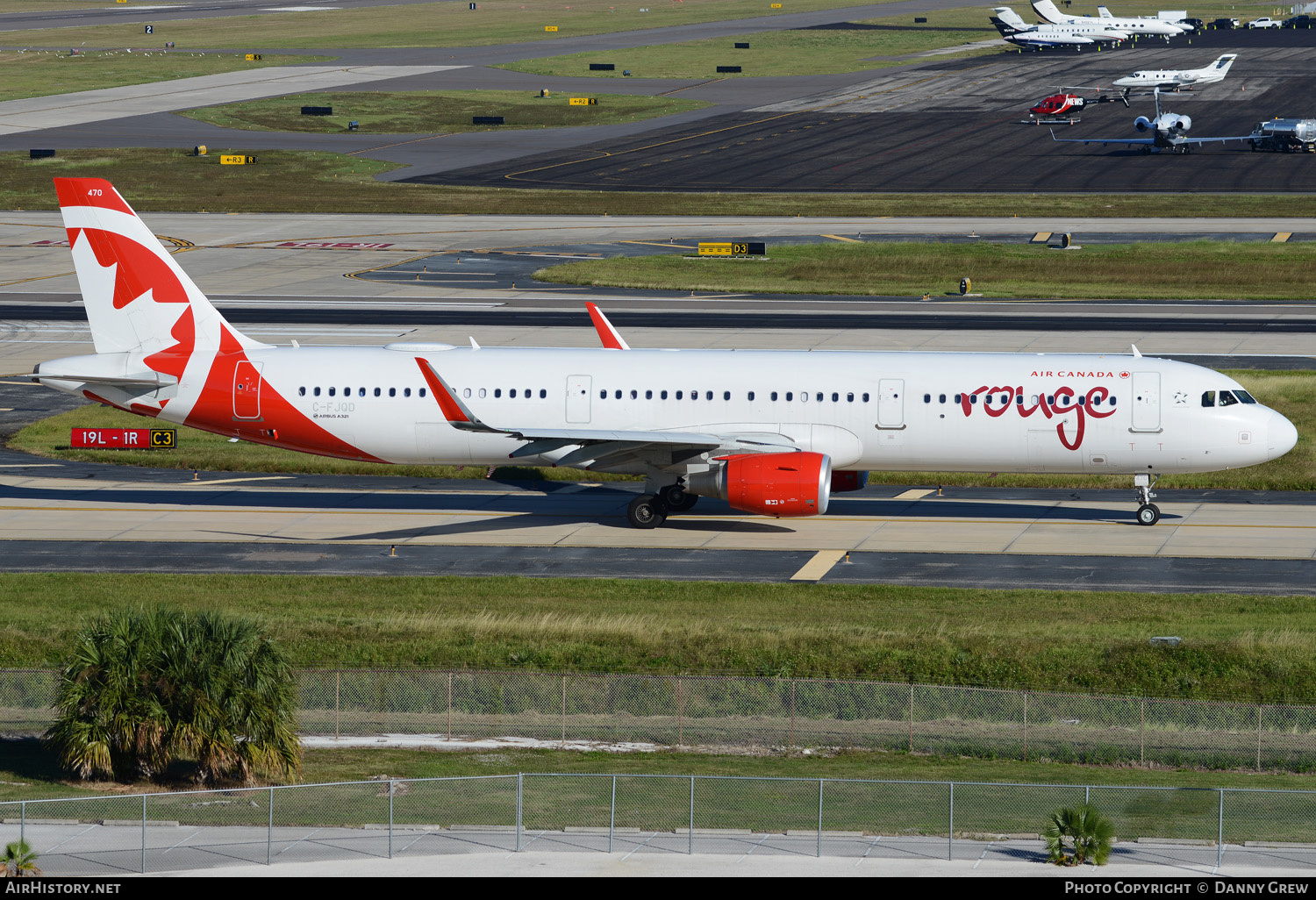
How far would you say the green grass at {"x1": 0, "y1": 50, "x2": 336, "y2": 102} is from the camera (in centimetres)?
16988

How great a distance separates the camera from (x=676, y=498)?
46125mm

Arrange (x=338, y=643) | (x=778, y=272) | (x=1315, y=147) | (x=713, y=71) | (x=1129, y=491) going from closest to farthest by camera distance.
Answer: (x=338, y=643)
(x=1129, y=491)
(x=778, y=272)
(x=1315, y=147)
(x=713, y=71)

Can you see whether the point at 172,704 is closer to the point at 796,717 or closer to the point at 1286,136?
the point at 796,717

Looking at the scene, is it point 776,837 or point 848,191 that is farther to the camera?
point 848,191

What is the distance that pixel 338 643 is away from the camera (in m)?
34.4

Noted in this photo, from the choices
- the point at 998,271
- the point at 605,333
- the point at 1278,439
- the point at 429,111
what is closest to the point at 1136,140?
Result: the point at 998,271

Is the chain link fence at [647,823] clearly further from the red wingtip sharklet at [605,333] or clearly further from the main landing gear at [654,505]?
the red wingtip sharklet at [605,333]

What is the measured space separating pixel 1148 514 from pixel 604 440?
52.7 feet

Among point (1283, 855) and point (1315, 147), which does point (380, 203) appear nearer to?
point (1315, 147)

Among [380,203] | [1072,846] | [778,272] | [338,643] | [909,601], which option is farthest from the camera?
[380,203]

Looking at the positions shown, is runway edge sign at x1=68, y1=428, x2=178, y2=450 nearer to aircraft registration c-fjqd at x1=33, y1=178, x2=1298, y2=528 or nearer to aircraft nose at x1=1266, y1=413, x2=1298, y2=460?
aircraft registration c-fjqd at x1=33, y1=178, x2=1298, y2=528
